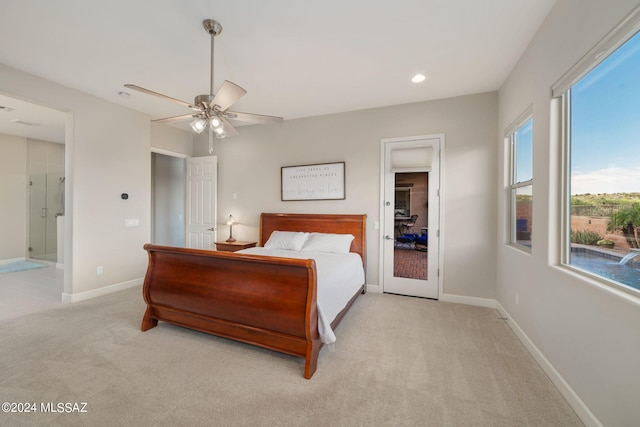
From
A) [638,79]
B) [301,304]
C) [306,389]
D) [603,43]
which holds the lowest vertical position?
[306,389]

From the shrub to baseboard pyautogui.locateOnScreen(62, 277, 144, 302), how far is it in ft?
17.8

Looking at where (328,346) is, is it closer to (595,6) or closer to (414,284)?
(414,284)

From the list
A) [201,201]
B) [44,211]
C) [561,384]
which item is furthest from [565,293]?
[44,211]

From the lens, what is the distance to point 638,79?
128 centimetres

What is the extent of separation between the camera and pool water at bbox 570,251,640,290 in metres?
1.31

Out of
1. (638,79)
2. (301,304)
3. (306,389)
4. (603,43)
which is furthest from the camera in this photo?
(301,304)

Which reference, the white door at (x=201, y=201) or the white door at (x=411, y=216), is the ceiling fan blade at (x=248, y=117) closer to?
the white door at (x=411, y=216)

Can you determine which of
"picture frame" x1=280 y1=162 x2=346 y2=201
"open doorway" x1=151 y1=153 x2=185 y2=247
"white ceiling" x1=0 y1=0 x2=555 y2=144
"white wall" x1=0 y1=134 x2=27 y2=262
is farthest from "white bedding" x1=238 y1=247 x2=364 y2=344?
"white wall" x1=0 y1=134 x2=27 y2=262

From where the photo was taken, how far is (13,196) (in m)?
5.43

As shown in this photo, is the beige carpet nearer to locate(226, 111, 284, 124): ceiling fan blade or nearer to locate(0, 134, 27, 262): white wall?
locate(226, 111, 284, 124): ceiling fan blade

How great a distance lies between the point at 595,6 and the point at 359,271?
120 inches

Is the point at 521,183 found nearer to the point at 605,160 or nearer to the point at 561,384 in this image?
the point at 605,160

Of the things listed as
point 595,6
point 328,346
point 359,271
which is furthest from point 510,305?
point 595,6

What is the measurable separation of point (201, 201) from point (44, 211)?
3.97m
